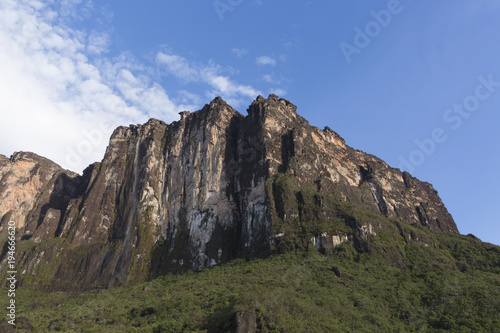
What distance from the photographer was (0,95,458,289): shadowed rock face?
7769 centimetres

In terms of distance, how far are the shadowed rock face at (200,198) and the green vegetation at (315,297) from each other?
6400 mm

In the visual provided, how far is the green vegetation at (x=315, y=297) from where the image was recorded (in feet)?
148

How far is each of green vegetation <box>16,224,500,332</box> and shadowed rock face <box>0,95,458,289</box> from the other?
640 cm

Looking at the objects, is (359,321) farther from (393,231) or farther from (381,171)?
(381,171)

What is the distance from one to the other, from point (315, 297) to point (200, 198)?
153ft

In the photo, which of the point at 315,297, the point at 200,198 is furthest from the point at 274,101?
the point at 315,297

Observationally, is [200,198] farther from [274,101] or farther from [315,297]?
[315,297]

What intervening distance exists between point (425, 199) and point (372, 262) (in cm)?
6077

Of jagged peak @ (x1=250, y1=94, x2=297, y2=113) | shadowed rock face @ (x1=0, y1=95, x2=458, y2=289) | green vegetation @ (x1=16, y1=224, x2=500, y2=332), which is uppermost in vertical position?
jagged peak @ (x1=250, y1=94, x2=297, y2=113)

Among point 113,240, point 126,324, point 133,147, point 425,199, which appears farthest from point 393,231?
point 133,147

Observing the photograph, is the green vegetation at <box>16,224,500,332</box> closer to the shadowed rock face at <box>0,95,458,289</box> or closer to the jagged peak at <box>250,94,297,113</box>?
the shadowed rock face at <box>0,95,458,289</box>

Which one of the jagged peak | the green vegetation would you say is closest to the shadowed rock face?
the jagged peak

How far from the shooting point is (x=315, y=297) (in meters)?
51.4

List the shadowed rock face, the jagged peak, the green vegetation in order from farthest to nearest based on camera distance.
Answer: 1. the jagged peak
2. the shadowed rock face
3. the green vegetation
